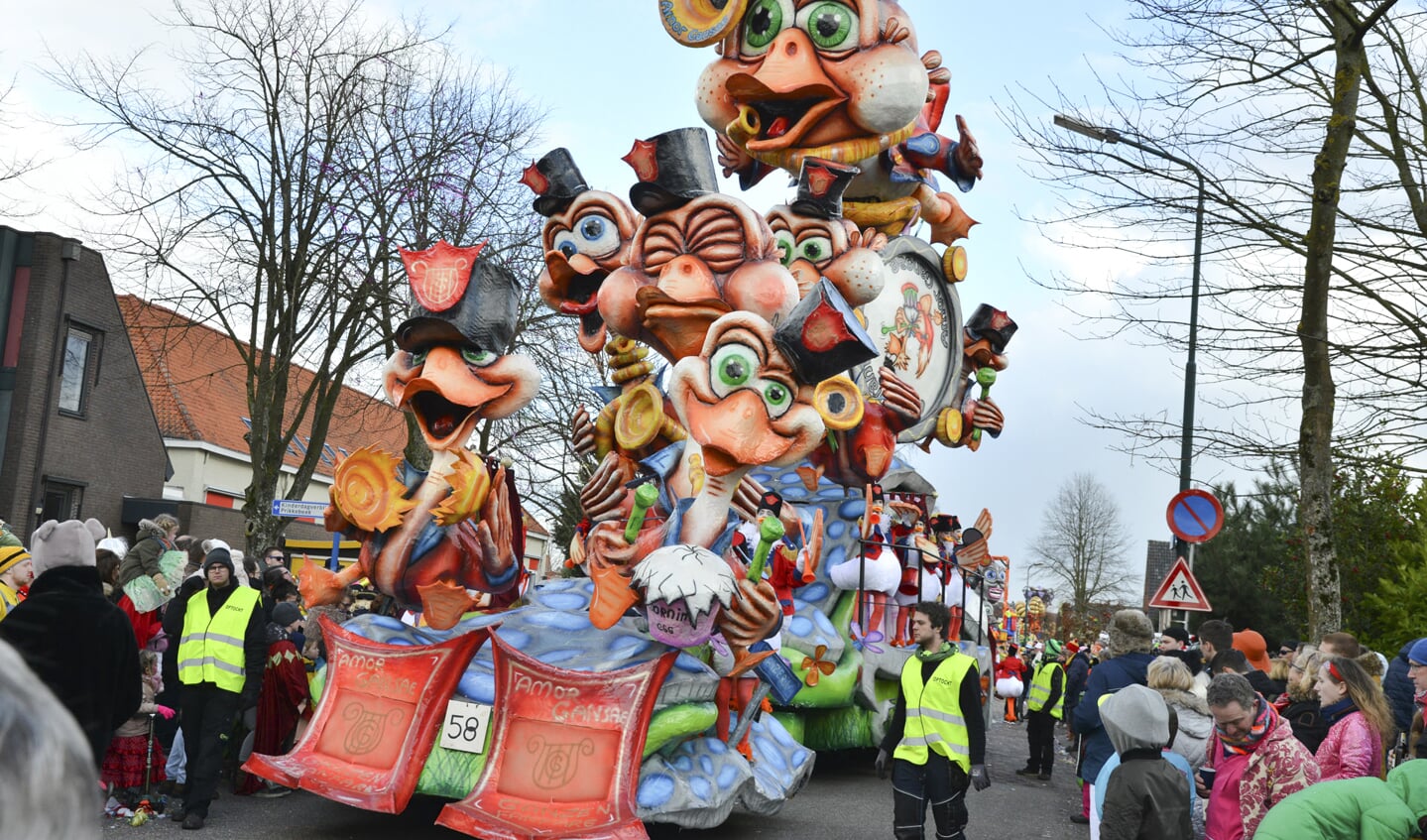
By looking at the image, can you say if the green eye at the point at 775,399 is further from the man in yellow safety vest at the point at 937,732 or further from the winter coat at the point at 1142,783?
the winter coat at the point at 1142,783

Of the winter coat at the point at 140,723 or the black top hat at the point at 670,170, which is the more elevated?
the black top hat at the point at 670,170

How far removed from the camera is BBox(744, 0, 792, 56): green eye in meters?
12.3

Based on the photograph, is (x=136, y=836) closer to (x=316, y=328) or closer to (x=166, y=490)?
(x=316, y=328)

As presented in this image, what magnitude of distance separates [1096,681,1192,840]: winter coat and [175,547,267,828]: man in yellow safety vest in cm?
566

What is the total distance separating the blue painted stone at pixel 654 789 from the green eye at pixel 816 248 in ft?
17.8

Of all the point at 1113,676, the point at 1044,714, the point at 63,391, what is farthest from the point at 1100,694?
the point at 63,391

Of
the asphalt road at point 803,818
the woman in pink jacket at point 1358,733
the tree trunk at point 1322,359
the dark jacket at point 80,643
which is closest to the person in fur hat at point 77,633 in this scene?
the dark jacket at point 80,643

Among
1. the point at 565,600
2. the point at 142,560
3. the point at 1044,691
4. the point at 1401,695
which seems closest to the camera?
the point at 1401,695

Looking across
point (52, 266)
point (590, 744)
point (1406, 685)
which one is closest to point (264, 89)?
point (52, 266)

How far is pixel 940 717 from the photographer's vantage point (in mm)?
7176

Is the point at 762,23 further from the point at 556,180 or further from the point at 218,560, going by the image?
the point at 218,560

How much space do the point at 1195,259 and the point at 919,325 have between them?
2.90 m

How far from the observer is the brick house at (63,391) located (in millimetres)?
23078

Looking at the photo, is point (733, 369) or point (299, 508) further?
point (299, 508)
